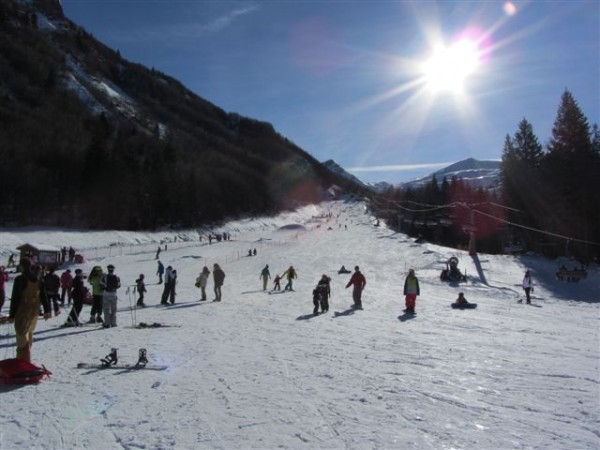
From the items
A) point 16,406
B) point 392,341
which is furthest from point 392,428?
point 392,341

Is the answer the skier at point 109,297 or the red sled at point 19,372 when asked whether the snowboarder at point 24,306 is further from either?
the skier at point 109,297

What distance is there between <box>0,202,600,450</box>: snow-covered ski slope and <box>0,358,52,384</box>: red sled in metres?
0.20

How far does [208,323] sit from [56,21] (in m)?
186

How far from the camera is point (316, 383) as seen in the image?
7402 mm

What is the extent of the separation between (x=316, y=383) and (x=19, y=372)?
4.58 metres


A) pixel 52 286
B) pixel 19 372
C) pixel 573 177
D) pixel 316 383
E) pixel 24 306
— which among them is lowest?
pixel 316 383

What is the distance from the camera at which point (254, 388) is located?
7.08 metres

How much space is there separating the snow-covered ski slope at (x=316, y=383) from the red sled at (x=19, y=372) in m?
0.20

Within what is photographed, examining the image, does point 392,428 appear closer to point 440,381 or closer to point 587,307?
point 440,381

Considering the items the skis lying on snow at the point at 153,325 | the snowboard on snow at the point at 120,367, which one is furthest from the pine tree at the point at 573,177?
the snowboard on snow at the point at 120,367

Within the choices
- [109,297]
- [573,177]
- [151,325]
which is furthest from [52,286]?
[573,177]

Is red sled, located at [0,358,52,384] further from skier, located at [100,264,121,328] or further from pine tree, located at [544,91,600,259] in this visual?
pine tree, located at [544,91,600,259]

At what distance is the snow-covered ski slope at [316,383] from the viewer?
534 cm

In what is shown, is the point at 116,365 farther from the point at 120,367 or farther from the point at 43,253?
the point at 43,253
